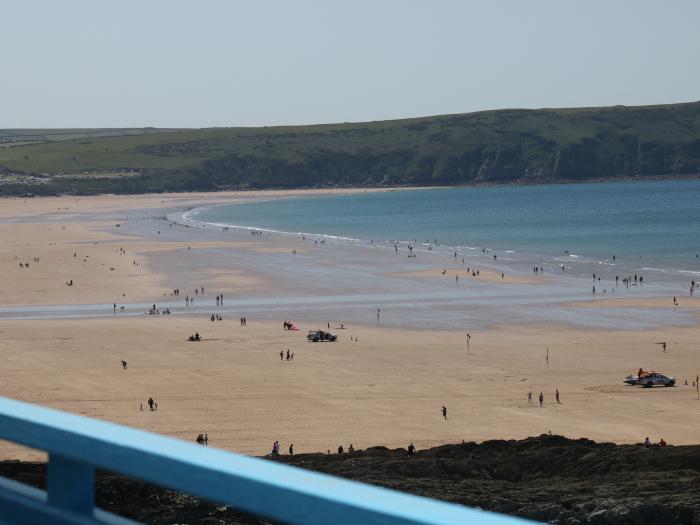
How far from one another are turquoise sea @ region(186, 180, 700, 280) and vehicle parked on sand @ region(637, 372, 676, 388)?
33.0 meters

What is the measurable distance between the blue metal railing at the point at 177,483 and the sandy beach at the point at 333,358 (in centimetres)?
2088

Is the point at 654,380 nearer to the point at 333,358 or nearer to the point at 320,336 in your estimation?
the point at 333,358

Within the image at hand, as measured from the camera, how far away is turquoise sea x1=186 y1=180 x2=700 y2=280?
280 feet

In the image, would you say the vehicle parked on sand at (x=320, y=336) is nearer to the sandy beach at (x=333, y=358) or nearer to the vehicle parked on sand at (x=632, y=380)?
the sandy beach at (x=333, y=358)

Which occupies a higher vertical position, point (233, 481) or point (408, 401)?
point (233, 481)

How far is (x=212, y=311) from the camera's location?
54594mm

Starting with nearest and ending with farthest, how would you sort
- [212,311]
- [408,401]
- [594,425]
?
[594,425], [408,401], [212,311]

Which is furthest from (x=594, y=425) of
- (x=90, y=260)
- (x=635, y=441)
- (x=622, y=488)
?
(x=90, y=260)

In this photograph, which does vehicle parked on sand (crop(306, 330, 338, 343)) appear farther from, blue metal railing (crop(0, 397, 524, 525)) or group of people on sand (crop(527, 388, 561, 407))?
blue metal railing (crop(0, 397, 524, 525))

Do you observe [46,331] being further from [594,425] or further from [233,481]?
[233,481]

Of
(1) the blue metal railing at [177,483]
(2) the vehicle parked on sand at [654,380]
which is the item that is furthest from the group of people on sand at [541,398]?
(1) the blue metal railing at [177,483]

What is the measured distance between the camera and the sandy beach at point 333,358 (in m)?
30.1

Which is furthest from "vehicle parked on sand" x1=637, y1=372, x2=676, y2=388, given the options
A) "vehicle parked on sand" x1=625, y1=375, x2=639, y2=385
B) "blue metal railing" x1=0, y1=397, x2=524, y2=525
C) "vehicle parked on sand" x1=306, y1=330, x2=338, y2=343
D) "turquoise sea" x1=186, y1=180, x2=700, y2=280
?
"blue metal railing" x1=0, y1=397, x2=524, y2=525

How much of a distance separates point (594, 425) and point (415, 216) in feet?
380
